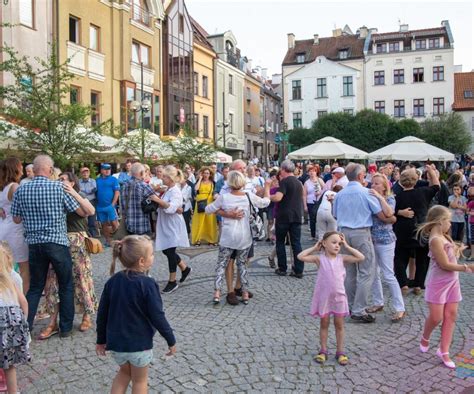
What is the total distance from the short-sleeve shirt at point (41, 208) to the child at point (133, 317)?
2012mm

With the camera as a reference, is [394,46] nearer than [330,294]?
No

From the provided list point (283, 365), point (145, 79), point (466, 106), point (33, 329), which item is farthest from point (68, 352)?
point (466, 106)

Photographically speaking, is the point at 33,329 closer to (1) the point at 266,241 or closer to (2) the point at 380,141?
(1) the point at 266,241

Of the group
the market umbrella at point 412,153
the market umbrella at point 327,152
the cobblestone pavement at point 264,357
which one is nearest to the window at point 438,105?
the market umbrella at point 412,153

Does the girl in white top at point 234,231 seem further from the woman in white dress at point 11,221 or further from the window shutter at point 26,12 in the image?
the window shutter at point 26,12

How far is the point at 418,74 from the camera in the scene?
5497 cm

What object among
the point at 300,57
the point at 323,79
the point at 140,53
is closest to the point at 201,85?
the point at 140,53

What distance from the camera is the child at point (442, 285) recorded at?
15.7ft

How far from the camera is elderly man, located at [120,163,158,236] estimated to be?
7.04 m

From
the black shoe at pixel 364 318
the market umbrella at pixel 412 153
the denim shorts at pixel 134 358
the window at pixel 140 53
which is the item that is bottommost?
the black shoe at pixel 364 318

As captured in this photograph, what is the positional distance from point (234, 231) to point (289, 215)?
200 cm

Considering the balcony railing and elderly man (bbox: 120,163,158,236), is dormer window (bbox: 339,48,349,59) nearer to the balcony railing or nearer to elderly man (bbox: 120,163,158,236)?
the balcony railing

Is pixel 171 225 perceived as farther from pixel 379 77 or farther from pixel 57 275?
pixel 379 77

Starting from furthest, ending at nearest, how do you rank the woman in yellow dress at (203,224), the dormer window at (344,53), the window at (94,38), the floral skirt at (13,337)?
the dormer window at (344,53)
the window at (94,38)
the woman in yellow dress at (203,224)
the floral skirt at (13,337)
